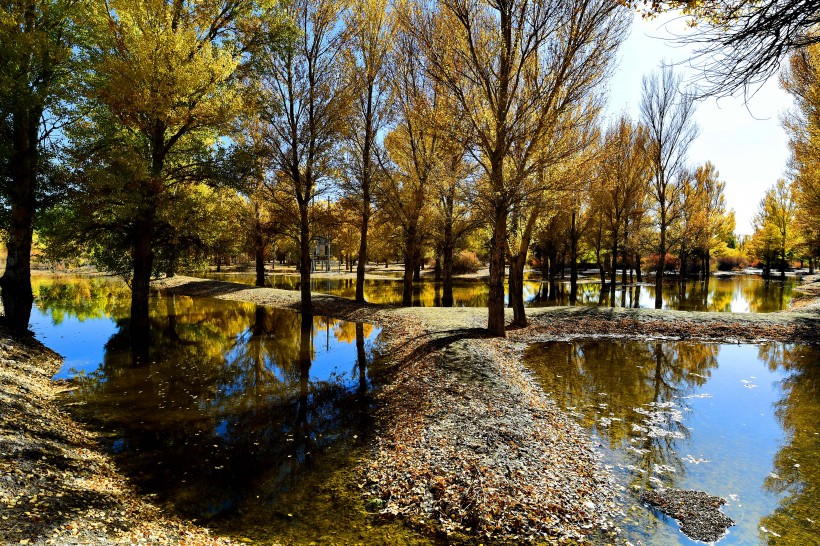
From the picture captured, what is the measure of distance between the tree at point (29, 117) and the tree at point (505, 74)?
479 inches

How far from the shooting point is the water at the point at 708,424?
5348 millimetres

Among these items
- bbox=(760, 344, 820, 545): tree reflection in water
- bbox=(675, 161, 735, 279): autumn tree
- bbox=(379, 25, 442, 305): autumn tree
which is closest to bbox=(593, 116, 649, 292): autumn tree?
bbox=(675, 161, 735, 279): autumn tree

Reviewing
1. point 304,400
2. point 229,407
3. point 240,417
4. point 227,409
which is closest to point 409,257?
point 304,400

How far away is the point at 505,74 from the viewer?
1409 centimetres

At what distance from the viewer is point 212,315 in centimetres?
2272

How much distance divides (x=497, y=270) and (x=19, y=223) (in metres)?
16.6

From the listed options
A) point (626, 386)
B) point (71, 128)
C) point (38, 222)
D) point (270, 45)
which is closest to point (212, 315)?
point (38, 222)

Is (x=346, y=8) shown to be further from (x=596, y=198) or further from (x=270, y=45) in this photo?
(x=596, y=198)

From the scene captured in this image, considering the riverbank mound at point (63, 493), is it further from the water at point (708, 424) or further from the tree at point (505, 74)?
the tree at point (505, 74)

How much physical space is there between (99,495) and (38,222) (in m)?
13.3

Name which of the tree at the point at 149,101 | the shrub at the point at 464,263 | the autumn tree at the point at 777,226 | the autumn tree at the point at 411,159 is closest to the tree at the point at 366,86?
the autumn tree at the point at 411,159

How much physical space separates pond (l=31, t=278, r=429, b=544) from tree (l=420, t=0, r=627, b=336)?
24.4ft

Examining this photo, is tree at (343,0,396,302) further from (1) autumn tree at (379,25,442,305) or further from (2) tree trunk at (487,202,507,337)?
(2) tree trunk at (487,202,507,337)

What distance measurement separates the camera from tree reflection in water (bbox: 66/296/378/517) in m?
6.26
